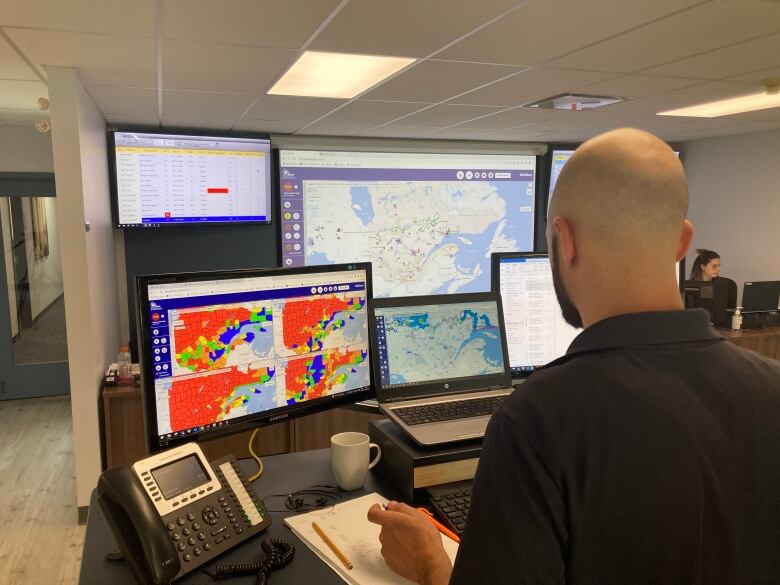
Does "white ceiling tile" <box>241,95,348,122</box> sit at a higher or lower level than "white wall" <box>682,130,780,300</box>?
higher

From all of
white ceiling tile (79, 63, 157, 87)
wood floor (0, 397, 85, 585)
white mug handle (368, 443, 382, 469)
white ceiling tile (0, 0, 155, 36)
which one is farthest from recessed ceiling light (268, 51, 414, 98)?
wood floor (0, 397, 85, 585)

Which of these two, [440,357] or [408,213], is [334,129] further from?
[440,357]

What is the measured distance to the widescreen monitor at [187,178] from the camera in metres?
4.04

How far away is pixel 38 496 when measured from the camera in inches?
134

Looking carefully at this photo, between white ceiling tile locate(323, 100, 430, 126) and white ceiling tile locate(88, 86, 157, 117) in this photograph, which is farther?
white ceiling tile locate(323, 100, 430, 126)

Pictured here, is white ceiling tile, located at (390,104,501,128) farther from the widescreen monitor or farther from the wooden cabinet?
the wooden cabinet

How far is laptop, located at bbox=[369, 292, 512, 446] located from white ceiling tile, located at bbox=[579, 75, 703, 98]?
6.73ft

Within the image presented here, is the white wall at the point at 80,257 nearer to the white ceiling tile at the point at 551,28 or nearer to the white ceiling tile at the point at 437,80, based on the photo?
the white ceiling tile at the point at 437,80

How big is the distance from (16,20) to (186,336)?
1.71 meters

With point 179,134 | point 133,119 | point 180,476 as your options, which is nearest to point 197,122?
point 179,134

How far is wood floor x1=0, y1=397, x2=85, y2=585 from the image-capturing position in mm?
2729

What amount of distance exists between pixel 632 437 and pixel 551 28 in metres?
1.94

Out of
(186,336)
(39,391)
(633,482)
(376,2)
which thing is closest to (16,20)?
(376,2)

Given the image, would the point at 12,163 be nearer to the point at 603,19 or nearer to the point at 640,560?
the point at 603,19
